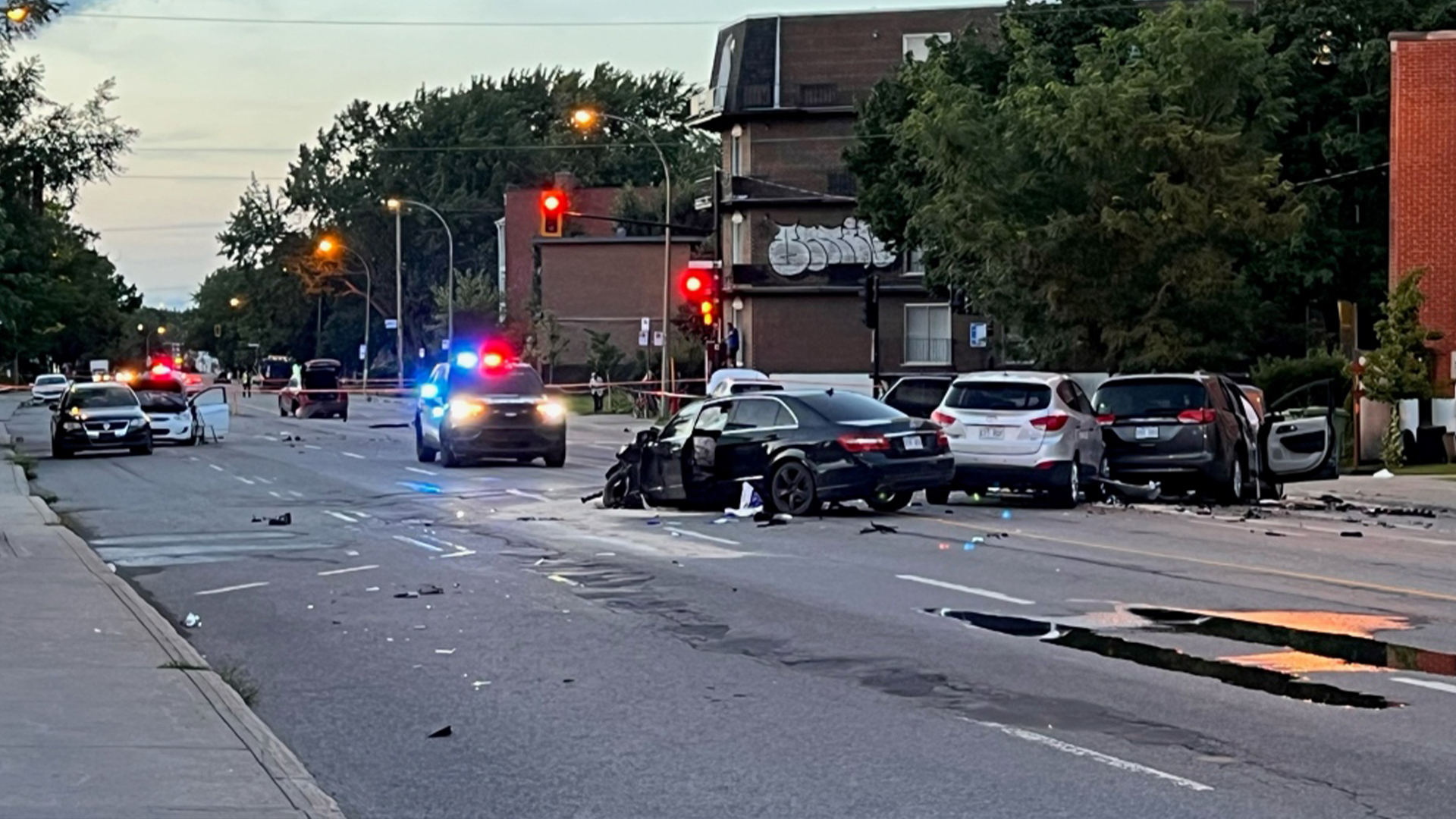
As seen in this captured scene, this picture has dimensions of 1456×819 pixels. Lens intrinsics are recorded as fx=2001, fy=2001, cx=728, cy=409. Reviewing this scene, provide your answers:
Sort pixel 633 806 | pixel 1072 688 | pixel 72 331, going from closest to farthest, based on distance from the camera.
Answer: pixel 633 806 < pixel 1072 688 < pixel 72 331

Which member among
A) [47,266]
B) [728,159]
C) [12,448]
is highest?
[728,159]

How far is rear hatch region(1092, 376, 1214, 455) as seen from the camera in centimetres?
2491

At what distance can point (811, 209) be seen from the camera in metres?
68.6

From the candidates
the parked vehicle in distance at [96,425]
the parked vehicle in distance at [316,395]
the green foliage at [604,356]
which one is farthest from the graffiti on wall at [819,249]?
the parked vehicle in distance at [96,425]

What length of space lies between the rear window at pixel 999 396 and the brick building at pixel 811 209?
41756mm

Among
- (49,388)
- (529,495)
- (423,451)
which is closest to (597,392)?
(49,388)

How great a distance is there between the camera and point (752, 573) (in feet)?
55.5

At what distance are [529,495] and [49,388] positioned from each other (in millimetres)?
67459

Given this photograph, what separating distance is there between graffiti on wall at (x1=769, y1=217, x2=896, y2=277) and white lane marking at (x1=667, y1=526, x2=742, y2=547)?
4721 cm

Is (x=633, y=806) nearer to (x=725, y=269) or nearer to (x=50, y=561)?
(x=50, y=561)

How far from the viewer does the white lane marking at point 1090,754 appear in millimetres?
8422

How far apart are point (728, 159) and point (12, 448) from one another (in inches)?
1296

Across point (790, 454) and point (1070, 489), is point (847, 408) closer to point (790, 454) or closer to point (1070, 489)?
point (790, 454)

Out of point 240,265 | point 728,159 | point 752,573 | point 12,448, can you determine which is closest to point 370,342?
point 240,265
